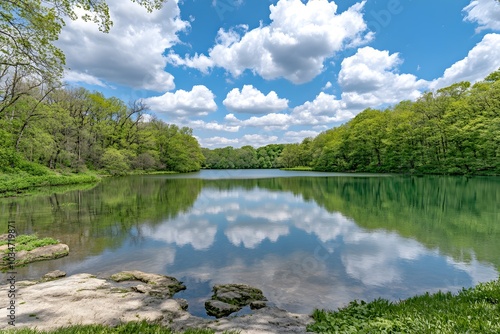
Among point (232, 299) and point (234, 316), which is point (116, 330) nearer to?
point (234, 316)

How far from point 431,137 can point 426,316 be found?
6416 cm

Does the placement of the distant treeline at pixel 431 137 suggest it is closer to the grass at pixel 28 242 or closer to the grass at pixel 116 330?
the grass at pixel 116 330

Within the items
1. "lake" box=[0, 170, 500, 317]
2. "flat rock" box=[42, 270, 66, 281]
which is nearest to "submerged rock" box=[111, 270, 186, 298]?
"lake" box=[0, 170, 500, 317]

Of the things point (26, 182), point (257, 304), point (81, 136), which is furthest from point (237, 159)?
point (257, 304)

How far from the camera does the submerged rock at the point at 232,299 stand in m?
6.40

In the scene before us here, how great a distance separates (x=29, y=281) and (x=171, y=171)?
270 feet

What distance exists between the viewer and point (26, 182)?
31.2 m

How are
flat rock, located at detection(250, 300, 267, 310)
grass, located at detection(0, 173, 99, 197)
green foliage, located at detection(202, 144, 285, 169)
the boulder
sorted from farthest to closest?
green foliage, located at detection(202, 144, 285, 169)
grass, located at detection(0, 173, 99, 197)
flat rock, located at detection(250, 300, 267, 310)
the boulder

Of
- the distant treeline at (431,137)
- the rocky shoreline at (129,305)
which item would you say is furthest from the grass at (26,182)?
the distant treeline at (431,137)

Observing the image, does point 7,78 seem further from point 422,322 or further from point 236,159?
point 236,159

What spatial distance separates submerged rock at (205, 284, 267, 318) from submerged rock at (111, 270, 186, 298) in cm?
116

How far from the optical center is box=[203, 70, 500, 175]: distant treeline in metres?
49.7

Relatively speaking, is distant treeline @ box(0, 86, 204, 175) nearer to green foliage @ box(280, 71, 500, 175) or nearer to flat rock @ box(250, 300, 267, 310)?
flat rock @ box(250, 300, 267, 310)

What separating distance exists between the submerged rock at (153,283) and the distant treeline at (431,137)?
55779 mm
